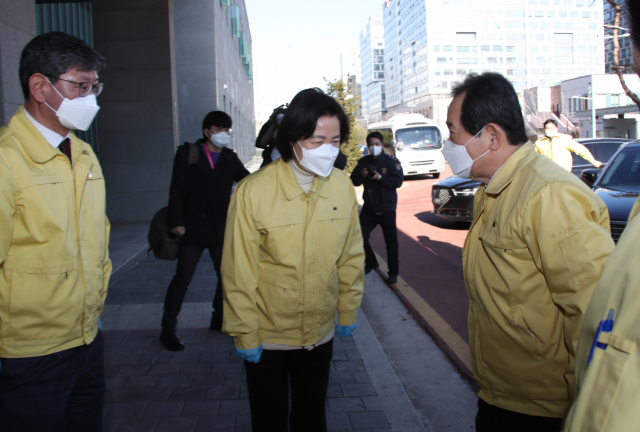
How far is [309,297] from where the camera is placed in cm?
238

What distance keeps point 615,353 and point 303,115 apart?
178 centimetres

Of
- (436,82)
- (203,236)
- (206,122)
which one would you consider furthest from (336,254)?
(436,82)

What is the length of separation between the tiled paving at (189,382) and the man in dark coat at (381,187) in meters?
2.20

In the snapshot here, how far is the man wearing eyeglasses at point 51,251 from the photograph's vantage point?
1918 millimetres

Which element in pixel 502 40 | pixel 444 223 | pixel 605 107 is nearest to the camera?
pixel 444 223

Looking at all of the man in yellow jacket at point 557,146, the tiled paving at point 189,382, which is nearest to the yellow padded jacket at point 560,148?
the man in yellow jacket at point 557,146

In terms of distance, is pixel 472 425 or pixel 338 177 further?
pixel 472 425

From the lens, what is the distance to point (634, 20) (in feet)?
3.51

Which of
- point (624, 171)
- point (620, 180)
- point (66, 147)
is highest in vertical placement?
point (66, 147)

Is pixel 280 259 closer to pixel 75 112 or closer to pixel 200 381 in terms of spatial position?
pixel 75 112

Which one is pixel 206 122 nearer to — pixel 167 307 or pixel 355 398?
pixel 167 307

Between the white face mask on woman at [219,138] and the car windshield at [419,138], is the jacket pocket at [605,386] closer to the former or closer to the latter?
the white face mask on woman at [219,138]

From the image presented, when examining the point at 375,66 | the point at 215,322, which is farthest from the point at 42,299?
the point at 375,66

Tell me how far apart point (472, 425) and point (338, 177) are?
190cm
